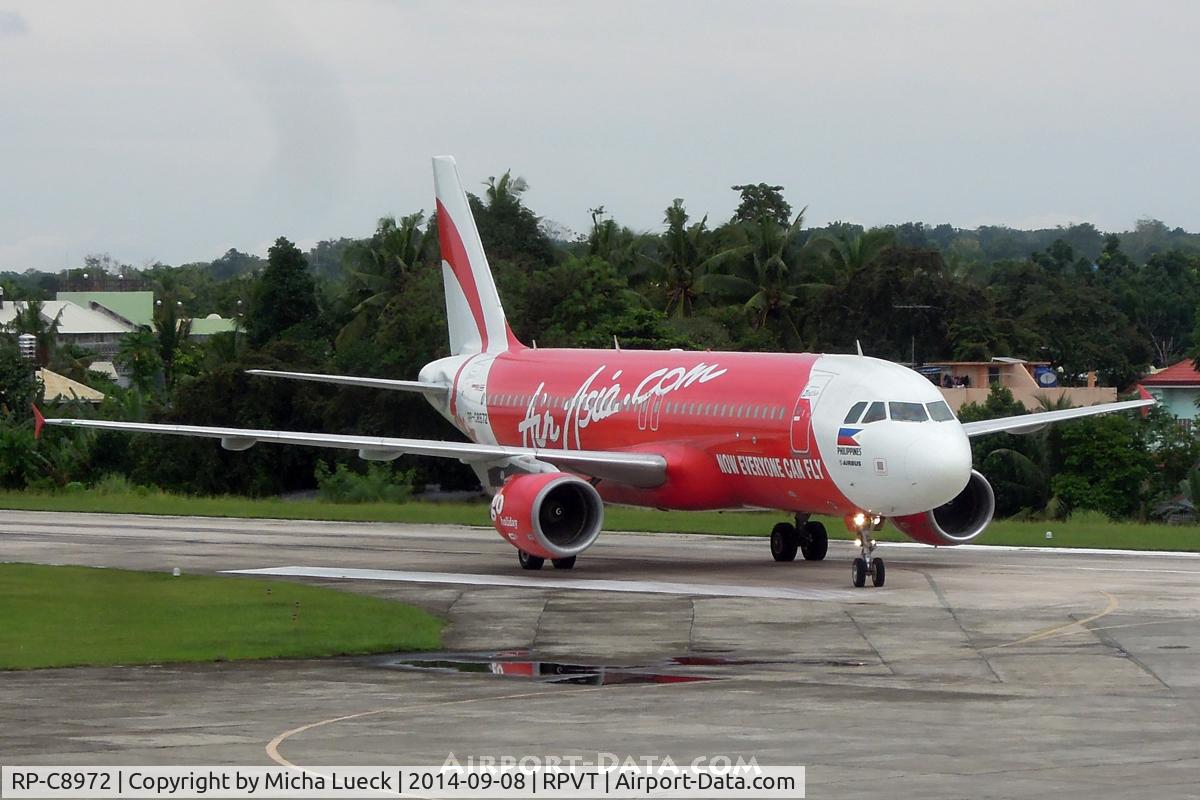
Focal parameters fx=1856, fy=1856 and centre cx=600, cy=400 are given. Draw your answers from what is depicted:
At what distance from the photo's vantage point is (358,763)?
48.9ft

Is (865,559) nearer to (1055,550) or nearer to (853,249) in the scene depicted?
(1055,550)

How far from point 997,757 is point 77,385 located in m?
92.2

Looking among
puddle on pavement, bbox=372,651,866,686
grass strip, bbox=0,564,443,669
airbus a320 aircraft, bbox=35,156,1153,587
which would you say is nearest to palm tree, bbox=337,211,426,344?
airbus a320 aircraft, bbox=35,156,1153,587

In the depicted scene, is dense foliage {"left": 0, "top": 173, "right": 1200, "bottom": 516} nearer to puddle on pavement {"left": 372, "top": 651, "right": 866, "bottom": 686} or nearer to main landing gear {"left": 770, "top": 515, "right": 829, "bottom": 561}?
main landing gear {"left": 770, "top": 515, "right": 829, "bottom": 561}

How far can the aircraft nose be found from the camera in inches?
1200

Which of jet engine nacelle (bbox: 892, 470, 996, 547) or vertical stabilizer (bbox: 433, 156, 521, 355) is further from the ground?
vertical stabilizer (bbox: 433, 156, 521, 355)

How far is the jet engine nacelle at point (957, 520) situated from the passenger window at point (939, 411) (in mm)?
3347

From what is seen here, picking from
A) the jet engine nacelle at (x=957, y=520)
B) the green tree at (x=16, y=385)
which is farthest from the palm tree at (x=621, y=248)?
the jet engine nacelle at (x=957, y=520)

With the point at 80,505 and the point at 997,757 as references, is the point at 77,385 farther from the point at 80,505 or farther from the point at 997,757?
the point at 997,757

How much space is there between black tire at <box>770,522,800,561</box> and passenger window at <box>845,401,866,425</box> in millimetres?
5647

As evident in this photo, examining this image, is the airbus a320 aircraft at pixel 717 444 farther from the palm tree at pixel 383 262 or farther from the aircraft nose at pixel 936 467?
the palm tree at pixel 383 262

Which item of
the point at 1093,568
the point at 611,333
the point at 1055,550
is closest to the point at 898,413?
the point at 1093,568

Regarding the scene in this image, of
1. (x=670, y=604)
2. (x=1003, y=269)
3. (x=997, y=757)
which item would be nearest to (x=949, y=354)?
(x=1003, y=269)

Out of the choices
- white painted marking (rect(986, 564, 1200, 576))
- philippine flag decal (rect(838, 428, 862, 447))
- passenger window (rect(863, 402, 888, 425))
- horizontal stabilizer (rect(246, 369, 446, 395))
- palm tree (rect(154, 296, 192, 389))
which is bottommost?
white painted marking (rect(986, 564, 1200, 576))
